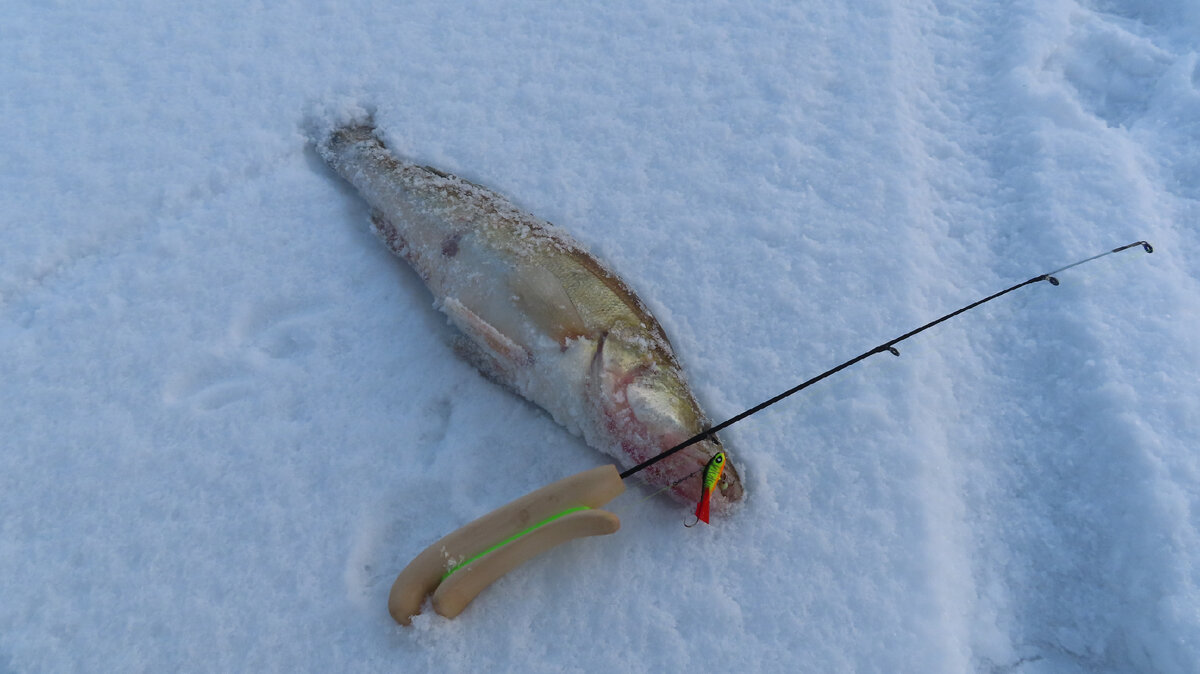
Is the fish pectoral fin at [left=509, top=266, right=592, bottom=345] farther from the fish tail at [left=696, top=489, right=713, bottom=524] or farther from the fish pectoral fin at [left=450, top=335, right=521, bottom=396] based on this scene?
the fish tail at [left=696, top=489, right=713, bottom=524]

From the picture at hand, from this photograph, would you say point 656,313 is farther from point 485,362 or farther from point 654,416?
point 485,362

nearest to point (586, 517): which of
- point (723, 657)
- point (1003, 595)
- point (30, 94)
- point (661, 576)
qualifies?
point (661, 576)

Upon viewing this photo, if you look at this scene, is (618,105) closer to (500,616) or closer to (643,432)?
(643,432)

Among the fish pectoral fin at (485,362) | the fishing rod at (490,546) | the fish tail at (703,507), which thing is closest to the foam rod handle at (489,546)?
the fishing rod at (490,546)

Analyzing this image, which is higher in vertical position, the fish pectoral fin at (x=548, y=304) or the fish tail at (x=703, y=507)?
the fish pectoral fin at (x=548, y=304)

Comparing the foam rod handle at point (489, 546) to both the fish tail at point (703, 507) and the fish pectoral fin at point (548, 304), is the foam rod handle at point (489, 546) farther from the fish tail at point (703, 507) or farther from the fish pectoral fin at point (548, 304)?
the fish pectoral fin at point (548, 304)
